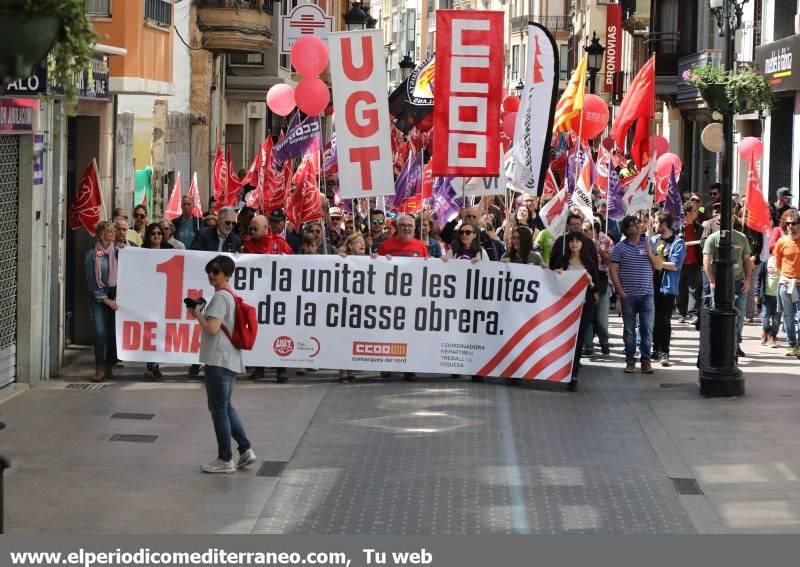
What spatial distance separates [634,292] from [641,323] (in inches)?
13.6

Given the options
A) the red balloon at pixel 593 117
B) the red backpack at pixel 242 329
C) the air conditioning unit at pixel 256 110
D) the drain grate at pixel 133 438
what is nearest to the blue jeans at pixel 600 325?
the drain grate at pixel 133 438

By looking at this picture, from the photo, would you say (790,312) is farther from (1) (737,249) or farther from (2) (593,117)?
(2) (593,117)

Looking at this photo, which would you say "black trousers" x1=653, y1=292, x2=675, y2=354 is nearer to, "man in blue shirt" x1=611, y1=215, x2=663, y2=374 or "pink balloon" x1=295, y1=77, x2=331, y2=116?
"man in blue shirt" x1=611, y1=215, x2=663, y2=374

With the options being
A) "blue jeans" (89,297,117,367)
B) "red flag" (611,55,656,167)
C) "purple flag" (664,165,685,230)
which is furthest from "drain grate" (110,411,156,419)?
"purple flag" (664,165,685,230)

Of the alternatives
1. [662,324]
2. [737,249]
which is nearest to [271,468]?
[662,324]

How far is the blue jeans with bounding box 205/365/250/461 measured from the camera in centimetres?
1199

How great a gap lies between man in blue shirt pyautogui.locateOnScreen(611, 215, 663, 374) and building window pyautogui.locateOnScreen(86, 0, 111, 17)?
23.6 ft

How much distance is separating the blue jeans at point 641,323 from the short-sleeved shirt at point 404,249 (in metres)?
2.46

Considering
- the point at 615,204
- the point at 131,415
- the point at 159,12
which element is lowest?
the point at 131,415

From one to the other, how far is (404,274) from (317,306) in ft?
3.10

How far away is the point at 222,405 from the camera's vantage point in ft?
39.5

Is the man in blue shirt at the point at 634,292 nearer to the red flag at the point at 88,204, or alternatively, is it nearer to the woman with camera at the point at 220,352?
the red flag at the point at 88,204

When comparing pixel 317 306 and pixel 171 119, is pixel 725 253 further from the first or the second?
pixel 171 119

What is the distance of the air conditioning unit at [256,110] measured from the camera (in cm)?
4066
